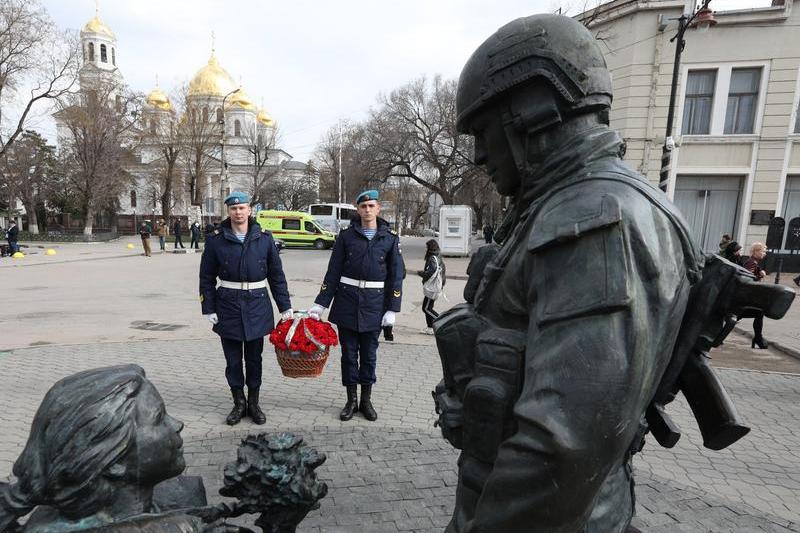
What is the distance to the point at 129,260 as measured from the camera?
67.5 ft

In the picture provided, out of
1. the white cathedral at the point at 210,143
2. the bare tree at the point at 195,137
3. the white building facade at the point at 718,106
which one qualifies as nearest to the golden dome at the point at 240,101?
the white cathedral at the point at 210,143

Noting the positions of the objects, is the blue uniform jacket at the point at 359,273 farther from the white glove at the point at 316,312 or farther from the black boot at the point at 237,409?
the black boot at the point at 237,409

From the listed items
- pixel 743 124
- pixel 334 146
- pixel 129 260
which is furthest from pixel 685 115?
pixel 334 146

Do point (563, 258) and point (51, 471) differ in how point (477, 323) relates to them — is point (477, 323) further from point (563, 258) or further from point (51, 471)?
point (51, 471)

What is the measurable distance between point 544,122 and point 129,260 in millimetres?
22991

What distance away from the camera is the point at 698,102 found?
59.4 feet

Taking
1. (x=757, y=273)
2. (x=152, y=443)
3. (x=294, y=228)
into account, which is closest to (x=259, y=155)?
(x=294, y=228)

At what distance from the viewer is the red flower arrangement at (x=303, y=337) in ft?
14.2

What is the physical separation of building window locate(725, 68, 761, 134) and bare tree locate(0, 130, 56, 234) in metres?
41.2

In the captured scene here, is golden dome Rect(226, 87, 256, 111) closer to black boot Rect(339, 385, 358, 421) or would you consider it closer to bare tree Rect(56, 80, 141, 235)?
bare tree Rect(56, 80, 141, 235)

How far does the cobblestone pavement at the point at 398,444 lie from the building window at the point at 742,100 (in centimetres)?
1513

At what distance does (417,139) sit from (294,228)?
993 centimetres

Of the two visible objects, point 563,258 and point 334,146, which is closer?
point 563,258

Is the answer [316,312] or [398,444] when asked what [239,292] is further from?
[398,444]
